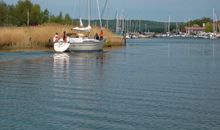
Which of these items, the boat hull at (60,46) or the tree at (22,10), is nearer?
the boat hull at (60,46)

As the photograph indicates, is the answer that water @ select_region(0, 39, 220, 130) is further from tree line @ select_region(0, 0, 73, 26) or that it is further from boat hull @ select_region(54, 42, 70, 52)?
tree line @ select_region(0, 0, 73, 26)

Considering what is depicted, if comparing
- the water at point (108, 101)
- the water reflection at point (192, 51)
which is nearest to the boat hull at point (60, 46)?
the water reflection at point (192, 51)

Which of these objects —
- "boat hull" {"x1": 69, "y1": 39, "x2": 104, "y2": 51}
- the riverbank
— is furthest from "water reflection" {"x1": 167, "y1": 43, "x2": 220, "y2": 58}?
the riverbank

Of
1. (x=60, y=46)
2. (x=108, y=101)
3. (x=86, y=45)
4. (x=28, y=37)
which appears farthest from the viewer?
(x=28, y=37)

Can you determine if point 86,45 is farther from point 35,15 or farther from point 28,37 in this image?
point 35,15

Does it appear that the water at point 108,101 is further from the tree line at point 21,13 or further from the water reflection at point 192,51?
the tree line at point 21,13

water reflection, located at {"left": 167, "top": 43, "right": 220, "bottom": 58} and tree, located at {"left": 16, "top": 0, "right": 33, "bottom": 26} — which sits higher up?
tree, located at {"left": 16, "top": 0, "right": 33, "bottom": 26}

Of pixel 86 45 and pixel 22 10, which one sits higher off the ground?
pixel 22 10

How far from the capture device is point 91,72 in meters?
29.5

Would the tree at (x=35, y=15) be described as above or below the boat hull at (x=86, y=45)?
above

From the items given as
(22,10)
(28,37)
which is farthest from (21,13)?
(28,37)

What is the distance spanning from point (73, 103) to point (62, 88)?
165 inches

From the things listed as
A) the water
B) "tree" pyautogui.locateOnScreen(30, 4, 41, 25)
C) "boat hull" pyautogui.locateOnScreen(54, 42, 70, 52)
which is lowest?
the water

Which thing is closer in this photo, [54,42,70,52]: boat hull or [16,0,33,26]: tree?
[54,42,70,52]: boat hull
